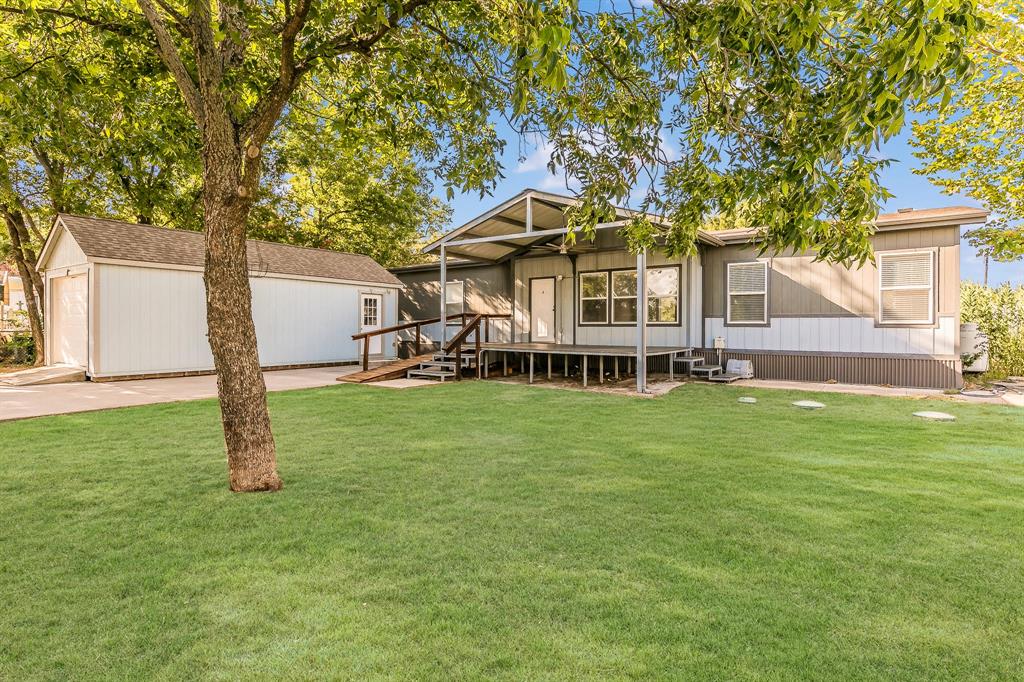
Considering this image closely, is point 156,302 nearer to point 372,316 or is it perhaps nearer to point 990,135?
point 372,316

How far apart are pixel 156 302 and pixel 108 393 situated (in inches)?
117

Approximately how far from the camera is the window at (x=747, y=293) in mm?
10984

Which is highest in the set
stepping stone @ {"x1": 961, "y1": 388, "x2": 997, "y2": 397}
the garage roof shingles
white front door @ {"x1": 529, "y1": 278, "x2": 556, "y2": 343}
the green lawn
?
the garage roof shingles

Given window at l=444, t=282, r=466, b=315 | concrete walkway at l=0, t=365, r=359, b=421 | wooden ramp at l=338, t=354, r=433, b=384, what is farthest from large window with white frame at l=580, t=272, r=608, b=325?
concrete walkway at l=0, t=365, r=359, b=421

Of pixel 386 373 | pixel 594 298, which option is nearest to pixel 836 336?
pixel 594 298

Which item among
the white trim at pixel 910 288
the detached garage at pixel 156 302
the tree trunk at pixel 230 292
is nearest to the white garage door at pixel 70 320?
the detached garage at pixel 156 302

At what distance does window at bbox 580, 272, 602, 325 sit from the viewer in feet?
41.6

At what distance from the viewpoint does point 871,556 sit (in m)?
2.77

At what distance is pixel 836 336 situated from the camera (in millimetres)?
10281

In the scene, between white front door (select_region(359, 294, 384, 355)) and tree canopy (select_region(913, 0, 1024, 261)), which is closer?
tree canopy (select_region(913, 0, 1024, 261))

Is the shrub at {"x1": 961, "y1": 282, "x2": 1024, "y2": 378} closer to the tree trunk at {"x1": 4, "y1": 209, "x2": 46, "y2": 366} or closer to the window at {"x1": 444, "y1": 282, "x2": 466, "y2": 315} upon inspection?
the window at {"x1": 444, "y1": 282, "x2": 466, "y2": 315}

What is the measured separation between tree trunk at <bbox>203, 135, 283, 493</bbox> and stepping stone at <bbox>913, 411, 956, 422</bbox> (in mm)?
7697

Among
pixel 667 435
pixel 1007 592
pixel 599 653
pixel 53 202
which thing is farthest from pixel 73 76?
pixel 53 202

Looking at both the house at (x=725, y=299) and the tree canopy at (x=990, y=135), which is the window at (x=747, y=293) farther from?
the tree canopy at (x=990, y=135)
